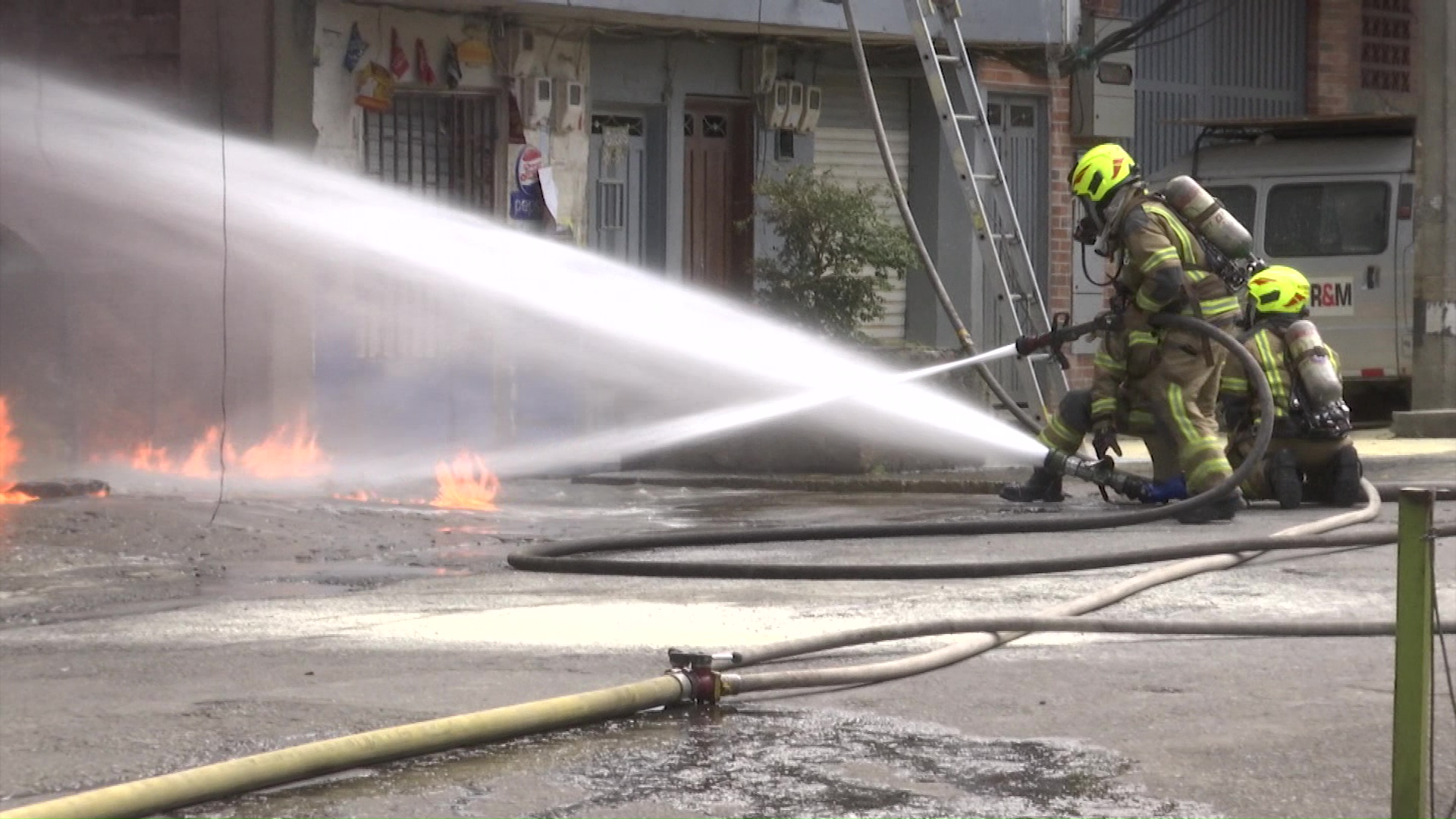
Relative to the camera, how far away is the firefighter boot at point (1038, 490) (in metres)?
11.1

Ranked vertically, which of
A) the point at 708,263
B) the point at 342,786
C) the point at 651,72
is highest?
the point at 651,72

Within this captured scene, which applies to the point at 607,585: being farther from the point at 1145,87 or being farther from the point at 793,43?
the point at 1145,87

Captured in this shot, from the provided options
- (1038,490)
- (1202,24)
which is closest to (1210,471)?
(1038,490)

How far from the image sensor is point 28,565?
8430mm

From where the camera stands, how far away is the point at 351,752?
4535mm

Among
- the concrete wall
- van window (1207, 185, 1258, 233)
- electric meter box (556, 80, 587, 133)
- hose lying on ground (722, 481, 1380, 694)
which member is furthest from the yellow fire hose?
van window (1207, 185, 1258, 233)

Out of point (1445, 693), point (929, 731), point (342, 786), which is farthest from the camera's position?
point (1445, 693)

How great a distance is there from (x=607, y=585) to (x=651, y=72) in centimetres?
734

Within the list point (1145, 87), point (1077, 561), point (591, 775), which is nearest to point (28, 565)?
point (1077, 561)

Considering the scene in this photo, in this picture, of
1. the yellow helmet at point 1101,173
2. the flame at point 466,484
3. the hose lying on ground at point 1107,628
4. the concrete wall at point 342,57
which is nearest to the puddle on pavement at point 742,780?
the hose lying on ground at point 1107,628

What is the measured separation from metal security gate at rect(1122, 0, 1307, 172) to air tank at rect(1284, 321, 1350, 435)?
758cm

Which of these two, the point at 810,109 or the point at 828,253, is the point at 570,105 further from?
the point at 810,109

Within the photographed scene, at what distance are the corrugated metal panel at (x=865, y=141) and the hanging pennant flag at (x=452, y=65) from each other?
3.12 metres

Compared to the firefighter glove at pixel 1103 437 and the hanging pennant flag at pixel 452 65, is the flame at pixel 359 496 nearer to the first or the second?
the hanging pennant flag at pixel 452 65
